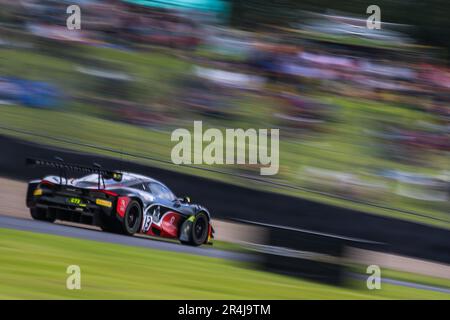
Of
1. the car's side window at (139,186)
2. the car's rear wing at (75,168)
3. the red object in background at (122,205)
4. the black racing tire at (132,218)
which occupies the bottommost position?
the black racing tire at (132,218)

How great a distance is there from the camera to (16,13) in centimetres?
1265

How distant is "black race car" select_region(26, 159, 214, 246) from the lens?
7.38 m

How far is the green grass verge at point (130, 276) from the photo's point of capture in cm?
540

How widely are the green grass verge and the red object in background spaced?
0.44 meters

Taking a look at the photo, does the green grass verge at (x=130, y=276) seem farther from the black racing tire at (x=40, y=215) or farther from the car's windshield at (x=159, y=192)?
the car's windshield at (x=159, y=192)

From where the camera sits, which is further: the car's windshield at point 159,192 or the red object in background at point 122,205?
the car's windshield at point 159,192

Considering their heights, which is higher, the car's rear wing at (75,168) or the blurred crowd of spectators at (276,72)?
the blurred crowd of spectators at (276,72)

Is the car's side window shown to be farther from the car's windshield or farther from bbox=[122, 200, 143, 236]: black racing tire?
bbox=[122, 200, 143, 236]: black racing tire

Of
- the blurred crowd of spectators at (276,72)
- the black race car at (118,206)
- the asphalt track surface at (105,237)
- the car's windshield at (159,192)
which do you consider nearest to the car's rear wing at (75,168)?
the black race car at (118,206)

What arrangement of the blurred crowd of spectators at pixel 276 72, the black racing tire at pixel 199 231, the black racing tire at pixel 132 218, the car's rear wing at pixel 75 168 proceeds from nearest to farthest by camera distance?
the black racing tire at pixel 132 218 < the car's rear wing at pixel 75 168 < the black racing tire at pixel 199 231 < the blurred crowd of spectators at pixel 276 72
